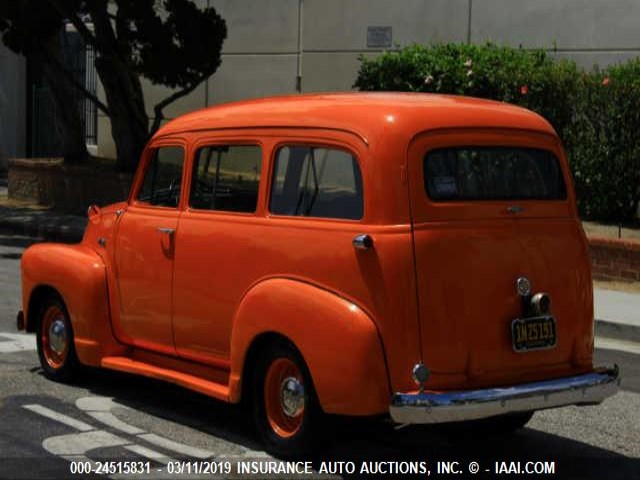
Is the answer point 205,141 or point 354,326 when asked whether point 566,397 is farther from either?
point 205,141

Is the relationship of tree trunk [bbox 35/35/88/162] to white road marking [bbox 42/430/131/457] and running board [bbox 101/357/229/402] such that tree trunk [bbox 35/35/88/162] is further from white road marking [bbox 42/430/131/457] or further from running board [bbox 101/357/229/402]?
white road marking [bbox 42/430/131/457]

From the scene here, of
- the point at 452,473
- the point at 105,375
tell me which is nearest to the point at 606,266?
the point at 105,375

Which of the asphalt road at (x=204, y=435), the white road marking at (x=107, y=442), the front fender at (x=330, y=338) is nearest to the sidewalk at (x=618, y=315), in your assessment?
the asphalt road at (x=204, y=435)

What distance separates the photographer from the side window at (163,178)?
8.33m

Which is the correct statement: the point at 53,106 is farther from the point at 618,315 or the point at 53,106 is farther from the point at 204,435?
the point at 204,435

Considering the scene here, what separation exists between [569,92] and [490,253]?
445 inches

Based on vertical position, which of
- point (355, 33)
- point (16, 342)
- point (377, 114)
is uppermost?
point (355, 33)

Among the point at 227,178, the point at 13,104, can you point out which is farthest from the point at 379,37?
the point at 227,178

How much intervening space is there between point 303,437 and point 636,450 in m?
2.16

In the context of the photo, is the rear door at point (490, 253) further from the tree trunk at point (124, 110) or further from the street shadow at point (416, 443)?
the tree trunk at point (124, 110)

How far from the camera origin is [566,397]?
22.4ft

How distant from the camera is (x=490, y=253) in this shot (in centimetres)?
679

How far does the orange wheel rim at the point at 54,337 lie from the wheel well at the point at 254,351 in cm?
208

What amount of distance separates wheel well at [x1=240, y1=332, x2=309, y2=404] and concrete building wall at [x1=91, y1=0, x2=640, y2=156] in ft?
43.3
